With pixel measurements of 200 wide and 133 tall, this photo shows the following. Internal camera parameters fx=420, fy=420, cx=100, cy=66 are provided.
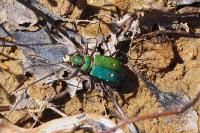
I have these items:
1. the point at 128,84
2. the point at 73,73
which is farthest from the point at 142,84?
the point at 73,73

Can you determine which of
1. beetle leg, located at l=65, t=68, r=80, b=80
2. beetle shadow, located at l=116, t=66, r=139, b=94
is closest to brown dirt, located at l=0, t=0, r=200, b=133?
beetle shadow, located at l=116, t=66, r=139, b=94

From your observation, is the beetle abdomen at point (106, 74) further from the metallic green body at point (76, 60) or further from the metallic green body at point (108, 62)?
the metallic green body at point (76, 60)

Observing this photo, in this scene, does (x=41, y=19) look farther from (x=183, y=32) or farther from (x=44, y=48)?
(x=183, y=32)

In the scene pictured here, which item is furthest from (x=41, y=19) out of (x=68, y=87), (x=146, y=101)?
(x=146, y=101)

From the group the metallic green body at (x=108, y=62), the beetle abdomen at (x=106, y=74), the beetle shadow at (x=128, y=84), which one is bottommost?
the beetle shadow at (x=128, y=84)

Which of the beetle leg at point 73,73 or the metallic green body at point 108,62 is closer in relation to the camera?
the metallic green body at point 108,62

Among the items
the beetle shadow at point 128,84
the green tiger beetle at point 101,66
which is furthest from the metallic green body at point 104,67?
the beetle shadow at point 128,84

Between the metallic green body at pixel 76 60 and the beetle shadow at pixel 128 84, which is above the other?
the metallic green body at pixel 76 60

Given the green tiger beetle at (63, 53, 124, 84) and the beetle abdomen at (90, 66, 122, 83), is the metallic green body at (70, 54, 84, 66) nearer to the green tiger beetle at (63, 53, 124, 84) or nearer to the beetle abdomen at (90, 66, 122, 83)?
the green tiger beetle at (63, 53, 124, 84)
